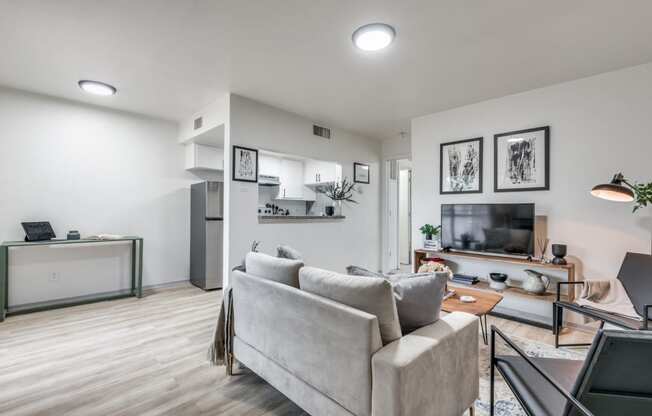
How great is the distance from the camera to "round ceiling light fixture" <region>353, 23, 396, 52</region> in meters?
2.24

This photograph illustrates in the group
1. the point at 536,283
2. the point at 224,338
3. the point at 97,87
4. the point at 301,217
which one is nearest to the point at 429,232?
→ the point at 536,283

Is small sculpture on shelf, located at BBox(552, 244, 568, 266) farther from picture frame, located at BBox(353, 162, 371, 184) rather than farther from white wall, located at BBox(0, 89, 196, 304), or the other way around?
white wall, located at BBox(0, 89, 196, 304)

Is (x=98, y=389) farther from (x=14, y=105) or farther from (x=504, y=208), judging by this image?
(x=504, y=208)

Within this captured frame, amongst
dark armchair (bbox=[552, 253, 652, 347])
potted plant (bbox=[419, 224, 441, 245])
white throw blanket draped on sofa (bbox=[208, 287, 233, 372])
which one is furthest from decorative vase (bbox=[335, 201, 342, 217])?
dark armchair (bbox=[552, 253, 652, 347])

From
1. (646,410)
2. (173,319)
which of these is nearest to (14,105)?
(173,319)

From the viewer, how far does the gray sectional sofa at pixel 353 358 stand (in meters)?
1.25

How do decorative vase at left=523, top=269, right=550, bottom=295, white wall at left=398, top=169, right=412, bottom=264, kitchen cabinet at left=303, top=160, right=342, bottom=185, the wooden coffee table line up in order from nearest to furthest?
the wooden coffee table, decorative vase at left=523, top=269, right=550, bottom=295, kitchen cabinet at left=303, top=160, right=342, bottom=185, white wall at left=398, top=169, right=412, bottom=264

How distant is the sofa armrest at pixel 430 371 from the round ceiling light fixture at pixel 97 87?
3989 millimetres

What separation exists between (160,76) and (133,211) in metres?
2.22

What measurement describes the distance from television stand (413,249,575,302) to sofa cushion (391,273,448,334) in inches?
83.3

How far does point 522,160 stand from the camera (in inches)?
135

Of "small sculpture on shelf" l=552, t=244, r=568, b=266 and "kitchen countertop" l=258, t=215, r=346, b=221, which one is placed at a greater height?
"kitchen countertop" l=258, t=215, r=346, b=221

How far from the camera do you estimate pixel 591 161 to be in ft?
9.87

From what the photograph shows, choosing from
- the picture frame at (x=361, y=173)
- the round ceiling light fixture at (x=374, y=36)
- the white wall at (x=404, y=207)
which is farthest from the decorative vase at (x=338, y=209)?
the round ceiling light fixture at (x=374, y=36)
